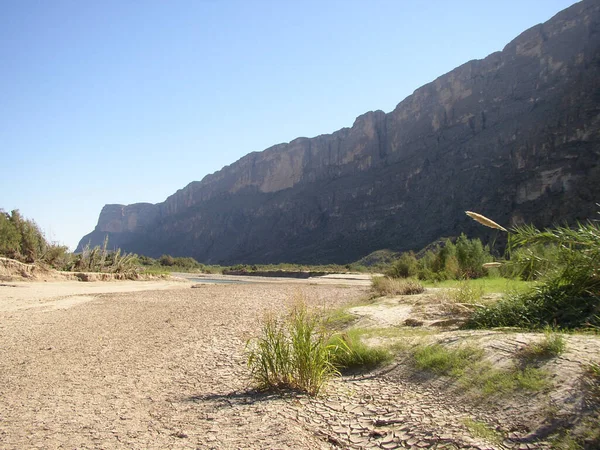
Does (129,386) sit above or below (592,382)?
below

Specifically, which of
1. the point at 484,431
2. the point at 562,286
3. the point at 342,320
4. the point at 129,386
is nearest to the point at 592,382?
the point at 484,431

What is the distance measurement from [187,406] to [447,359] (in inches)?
117

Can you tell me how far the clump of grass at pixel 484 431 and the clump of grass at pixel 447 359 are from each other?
3.07ft

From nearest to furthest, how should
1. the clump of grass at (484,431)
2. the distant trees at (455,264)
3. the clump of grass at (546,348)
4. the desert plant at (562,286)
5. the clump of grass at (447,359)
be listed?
1. the clump of grass at (484,431)
2. the clump of grass at (546,348)
3. the clump of grass at (447,359)
4. the desert plant at (562,286)
5. the distant trees at (455,264)

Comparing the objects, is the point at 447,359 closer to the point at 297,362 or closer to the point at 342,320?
the point at 297,362

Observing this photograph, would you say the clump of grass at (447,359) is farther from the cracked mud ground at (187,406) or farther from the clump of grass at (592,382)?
the clump of grass at (592,382)

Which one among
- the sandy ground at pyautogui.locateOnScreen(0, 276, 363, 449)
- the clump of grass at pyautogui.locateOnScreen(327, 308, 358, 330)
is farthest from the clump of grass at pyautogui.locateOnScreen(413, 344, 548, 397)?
the clump of grass at pyautogui.locateOnScreen(327, 308, 358, 330)

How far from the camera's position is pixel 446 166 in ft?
270

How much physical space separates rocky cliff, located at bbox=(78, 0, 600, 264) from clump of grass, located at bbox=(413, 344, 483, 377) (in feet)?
163

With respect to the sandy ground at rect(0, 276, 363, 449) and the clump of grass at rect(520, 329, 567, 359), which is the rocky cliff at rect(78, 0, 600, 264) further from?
the sandy ground at rect(0, 276, 363, 449)

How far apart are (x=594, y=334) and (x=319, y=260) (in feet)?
275

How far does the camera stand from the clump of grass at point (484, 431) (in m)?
3.17

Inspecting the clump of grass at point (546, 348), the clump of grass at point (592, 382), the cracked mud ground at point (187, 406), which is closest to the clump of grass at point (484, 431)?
the cracked mud ground at point (187, 406)

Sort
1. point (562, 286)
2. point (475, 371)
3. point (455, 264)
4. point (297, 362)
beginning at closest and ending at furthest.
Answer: point (475, 371) → point (297, 362) → point (562, 286) → point (455, 264)
